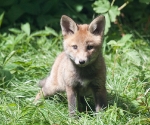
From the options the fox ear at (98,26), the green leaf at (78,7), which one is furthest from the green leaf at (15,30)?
the fox ear at (98,26)

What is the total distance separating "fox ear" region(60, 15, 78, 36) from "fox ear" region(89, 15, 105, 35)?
18cm

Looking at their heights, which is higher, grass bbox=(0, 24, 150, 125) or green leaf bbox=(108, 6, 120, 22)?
green leaf bbox=(108, 6, 120, 22)

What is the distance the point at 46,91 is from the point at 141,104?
3.81 feet

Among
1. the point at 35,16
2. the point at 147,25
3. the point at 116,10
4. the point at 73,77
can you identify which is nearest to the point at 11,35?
the point at 35,16

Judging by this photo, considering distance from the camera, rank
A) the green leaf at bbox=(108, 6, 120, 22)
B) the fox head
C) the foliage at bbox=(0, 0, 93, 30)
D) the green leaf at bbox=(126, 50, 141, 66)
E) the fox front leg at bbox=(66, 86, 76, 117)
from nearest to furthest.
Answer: the fox head
the fox front leg at bbox=(66, 86, 76, 117)
the green leaf at bbox=(126, 50, 141, 66)
the green leaf at bbox=(108, 6, 120, 22)
the foliage at bbox=(0, 0, 93, 30)

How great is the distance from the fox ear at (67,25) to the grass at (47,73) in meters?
0.78

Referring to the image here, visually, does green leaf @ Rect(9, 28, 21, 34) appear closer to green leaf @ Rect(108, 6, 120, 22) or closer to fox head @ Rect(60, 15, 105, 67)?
green leaf @ Rect(108, 6, 120, 22)

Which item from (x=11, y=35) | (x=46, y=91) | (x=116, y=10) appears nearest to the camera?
(x=46, y=91)

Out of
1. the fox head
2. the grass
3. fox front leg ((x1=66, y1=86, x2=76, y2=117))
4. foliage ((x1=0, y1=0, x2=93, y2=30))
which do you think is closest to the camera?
the grass

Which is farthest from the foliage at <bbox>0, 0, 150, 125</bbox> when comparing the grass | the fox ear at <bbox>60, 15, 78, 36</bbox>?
the fox ear at <bbox>60, 15, 78, 36</bbox>

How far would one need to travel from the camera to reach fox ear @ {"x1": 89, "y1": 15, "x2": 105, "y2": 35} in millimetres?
4691

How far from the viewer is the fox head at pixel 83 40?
4.54 metres

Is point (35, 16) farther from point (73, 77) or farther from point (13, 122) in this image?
point (13, 122)

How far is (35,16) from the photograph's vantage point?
771 cm
